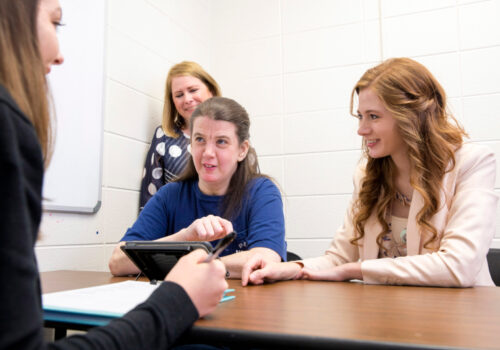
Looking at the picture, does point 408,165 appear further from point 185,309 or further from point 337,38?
point 337,38

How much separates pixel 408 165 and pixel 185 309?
3.96ft

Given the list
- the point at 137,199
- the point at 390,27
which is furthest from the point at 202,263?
the point at 390,27

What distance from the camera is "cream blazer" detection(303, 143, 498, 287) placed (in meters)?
1.17

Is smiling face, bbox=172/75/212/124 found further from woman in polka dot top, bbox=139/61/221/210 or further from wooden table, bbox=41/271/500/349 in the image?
wooden table, bbox=41/271/500/349

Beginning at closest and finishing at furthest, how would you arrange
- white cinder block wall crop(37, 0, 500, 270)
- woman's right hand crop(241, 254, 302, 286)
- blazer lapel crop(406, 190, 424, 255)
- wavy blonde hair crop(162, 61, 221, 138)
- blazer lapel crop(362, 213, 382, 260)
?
woman's right hand crop(241, 254, 302, 286) < blazer lapel crop(406, 190, 424, 255) < blazer lapel crop(362, 213, 382, 260) < white cinder block wall crop(37, 0, 500, 270) < wavy blonde hair crop(162, 61, 221, 138)

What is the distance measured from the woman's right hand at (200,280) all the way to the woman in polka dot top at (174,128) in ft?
5.52

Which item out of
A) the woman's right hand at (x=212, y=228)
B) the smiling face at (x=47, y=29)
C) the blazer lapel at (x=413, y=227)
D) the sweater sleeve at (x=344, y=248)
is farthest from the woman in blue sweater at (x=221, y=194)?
the smiling face at (x=47, y=29)

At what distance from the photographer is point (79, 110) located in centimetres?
192

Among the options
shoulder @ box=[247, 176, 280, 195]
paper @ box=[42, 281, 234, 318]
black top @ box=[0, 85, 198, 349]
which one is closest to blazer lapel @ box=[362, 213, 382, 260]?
shoulder @ box=[247, 176, 280, 195]

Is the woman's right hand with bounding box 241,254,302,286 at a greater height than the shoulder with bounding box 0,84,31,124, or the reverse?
the shoulder with bounding box 0,84,31,124

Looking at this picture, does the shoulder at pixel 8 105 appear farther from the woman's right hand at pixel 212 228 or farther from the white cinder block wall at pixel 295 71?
the white cinder block wall at pixel 295 71

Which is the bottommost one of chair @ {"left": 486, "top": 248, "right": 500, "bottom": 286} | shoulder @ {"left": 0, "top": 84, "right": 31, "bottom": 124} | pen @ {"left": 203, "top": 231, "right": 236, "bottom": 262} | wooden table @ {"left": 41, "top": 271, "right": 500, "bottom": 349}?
chair @ {"left": 486, "top": 248, "right": 500, "bottom": 286}

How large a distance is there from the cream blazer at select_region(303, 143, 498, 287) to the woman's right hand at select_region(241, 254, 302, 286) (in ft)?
A: 0.55

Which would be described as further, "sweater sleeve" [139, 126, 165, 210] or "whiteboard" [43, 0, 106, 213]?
"sweater sleeve" [139, 126, 165, 210]
